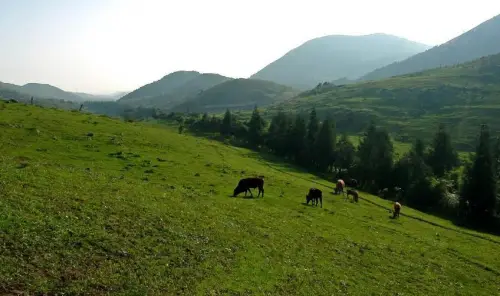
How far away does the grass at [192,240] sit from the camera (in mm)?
20500

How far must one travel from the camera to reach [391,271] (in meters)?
30.7

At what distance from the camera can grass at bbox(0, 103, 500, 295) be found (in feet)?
67.3

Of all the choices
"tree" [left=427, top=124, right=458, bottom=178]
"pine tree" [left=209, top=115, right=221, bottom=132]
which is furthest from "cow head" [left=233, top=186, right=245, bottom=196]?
"pine tree" [left=209, top=115, right=221, bottom=132]

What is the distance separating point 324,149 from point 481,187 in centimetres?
4617

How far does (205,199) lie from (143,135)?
133 feet

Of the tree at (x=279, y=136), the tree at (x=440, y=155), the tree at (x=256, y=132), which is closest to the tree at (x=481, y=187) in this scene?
the tree at (x=440, y=155)

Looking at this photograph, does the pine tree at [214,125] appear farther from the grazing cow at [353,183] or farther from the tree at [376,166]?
the grazing cow at [353,183]

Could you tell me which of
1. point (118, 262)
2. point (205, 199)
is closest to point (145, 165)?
point (205, 199)

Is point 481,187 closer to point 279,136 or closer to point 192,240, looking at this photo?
point 279,136

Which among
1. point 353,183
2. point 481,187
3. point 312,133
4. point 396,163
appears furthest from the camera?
point 312,133

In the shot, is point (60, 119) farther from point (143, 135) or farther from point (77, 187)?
point (77, 187)

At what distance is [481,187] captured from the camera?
244 feet

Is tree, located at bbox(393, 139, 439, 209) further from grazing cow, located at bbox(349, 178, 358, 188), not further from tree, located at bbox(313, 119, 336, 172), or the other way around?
tree, located at bbox(313, 119, 336, 172)

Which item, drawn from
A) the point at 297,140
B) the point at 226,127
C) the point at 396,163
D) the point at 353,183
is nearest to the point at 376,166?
the point at 396,163
